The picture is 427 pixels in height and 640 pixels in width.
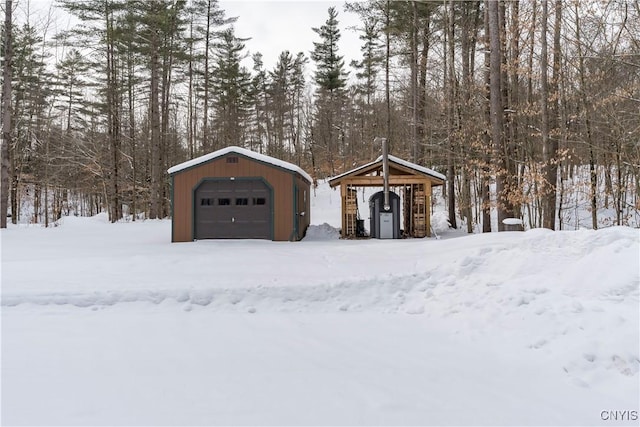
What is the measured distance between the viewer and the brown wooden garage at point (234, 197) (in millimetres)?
12164

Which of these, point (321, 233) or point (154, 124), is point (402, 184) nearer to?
point (321, 233)

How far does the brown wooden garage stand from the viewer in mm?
12164

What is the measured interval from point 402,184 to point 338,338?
983 centimetres

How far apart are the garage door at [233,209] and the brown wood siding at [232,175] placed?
0.22 metres

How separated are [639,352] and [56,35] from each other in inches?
1000

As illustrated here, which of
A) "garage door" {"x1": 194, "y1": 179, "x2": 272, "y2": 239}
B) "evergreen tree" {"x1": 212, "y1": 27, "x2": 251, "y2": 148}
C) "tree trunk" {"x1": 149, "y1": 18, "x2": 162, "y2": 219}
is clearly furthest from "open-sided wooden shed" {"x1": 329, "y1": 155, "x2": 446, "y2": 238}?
"evergreen tree" {"x1": 212, "y1": 27, "x2": 251, "y2": 148}

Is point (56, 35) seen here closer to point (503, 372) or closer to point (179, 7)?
point (179, 7)

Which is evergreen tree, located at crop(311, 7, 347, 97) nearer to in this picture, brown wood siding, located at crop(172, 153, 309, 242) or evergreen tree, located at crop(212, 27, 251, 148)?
evergreen tree, located at crop(212, 27, 251, 148)

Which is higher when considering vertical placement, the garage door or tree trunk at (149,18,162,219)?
tree trunk at (149,18,162,219)

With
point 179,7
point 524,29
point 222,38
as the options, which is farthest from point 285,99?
point 524,29

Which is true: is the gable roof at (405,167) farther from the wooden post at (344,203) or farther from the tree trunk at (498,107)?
the tree trunk at (498,107)

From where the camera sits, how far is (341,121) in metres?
31.4

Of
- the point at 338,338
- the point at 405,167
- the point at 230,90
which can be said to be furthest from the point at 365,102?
the point at 338,338

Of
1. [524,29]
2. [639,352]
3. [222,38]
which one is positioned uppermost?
[222,38]
